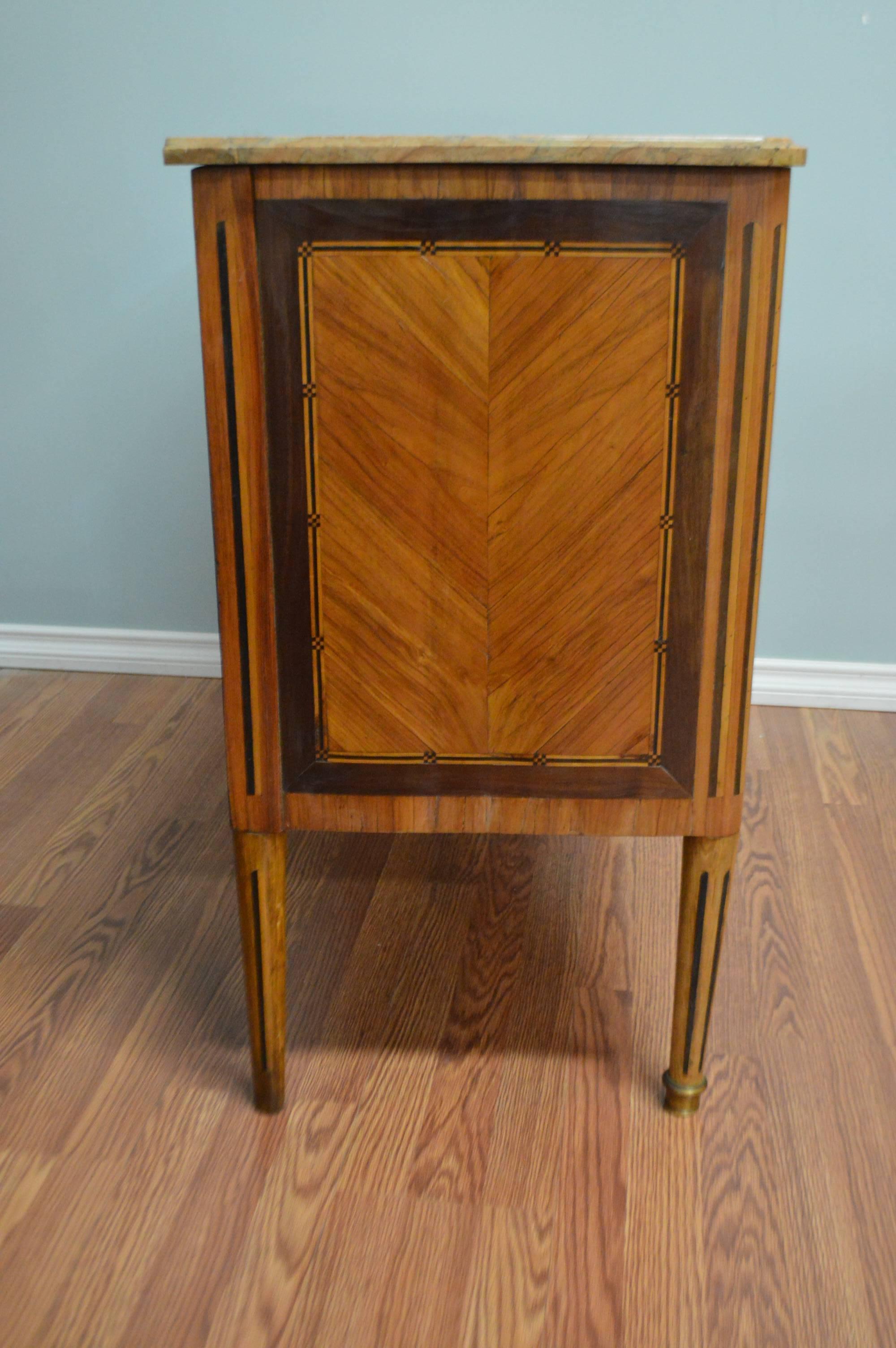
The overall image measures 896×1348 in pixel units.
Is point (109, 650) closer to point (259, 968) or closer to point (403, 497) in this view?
point (259, 968)

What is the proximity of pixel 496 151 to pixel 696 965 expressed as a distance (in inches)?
27.1

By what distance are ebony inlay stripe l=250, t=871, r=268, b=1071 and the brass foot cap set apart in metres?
0.37

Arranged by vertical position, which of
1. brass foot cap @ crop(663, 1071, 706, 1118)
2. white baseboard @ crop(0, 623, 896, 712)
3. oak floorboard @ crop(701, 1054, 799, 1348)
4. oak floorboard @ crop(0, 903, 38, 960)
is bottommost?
oak floorboard @ crop(701, 1054, 799, 1348)

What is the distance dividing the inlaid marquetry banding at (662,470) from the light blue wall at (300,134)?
0.96 meters

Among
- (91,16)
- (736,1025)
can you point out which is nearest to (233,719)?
(736,1025)

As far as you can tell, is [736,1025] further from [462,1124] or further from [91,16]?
[91,16]

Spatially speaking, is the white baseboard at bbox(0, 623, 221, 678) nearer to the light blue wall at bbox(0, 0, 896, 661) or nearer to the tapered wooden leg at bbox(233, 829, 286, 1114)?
the light blue wall at bbox(0, 0, 896, 661)

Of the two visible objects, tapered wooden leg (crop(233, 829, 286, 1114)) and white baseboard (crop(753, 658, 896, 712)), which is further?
white baseboard (crop(753, 658, 896, 712))

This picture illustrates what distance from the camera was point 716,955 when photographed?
1.06 meters

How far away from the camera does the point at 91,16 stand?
1.75 metres

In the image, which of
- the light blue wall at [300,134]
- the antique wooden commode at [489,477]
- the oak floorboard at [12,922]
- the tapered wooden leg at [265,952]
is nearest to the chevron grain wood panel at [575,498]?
the antique wooden commode at [489,477]

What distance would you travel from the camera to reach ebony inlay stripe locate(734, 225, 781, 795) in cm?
86

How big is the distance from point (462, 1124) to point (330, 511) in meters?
0.58

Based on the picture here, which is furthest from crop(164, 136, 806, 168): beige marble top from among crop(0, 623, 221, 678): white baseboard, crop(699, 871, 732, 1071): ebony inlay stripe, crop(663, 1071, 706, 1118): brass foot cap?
crop(0, 623, 221, 678): white baseboard
